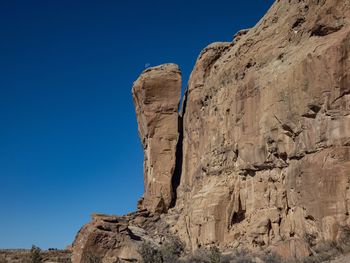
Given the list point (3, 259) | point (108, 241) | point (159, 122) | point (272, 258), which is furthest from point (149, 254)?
point (3, 259)

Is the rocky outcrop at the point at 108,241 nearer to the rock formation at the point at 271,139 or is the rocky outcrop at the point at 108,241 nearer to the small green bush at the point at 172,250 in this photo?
the rock formation at the point at 271,139

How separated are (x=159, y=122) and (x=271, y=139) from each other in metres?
22.6

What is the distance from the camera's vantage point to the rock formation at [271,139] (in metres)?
25.3

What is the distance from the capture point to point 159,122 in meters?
52.0

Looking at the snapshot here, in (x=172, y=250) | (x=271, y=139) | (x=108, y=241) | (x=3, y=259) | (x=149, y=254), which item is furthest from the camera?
(x=3, y=259)

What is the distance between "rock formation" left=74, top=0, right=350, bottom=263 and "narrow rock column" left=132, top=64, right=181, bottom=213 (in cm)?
212

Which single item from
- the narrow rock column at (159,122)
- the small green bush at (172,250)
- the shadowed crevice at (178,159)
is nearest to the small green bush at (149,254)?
the small green bush at (172,250)

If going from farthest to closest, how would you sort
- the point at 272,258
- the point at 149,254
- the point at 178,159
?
1. the point at 178,159
2. the point at 149,254
3. the point at 272,258

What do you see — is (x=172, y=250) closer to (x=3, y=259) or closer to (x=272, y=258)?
(x=272, y=258)

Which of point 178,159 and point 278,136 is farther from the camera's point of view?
point 178,159

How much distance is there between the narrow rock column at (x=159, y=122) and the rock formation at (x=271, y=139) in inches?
83.4

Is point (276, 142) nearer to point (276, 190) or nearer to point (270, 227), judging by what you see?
point (276, 190)

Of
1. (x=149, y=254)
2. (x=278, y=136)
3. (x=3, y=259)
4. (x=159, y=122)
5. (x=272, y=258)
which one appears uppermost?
(x=159, y=122)

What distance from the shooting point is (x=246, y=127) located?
34.2 metres
